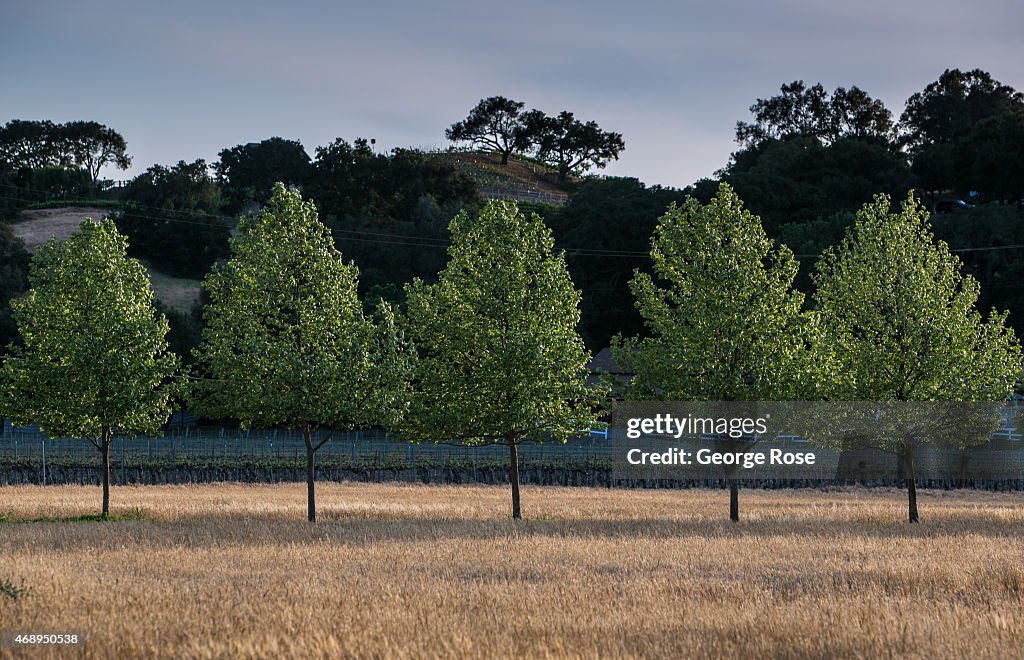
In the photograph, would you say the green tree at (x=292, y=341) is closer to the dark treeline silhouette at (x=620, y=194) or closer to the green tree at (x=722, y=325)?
the green tree at (x=722, y=325)

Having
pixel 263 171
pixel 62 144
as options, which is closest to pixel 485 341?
pixel 263 171

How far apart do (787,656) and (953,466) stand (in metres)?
45.1

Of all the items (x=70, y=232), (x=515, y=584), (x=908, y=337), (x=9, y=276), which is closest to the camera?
(x=515, y=584)

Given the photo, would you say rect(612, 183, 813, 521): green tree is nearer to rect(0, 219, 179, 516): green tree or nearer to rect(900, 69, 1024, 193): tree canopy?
rect(0, 219, 179, 516): green tree

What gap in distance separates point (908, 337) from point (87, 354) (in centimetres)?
2622

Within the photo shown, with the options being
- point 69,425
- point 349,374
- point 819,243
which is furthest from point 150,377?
point 819,243

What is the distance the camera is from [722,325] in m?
35.2

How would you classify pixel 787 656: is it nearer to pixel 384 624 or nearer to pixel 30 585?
pixel 384 624

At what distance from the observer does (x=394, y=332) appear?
36.4 metres

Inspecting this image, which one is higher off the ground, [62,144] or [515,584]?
[62,144]

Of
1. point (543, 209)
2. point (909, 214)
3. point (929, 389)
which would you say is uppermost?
point (543, 209)

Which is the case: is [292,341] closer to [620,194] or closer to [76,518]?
[76,518]

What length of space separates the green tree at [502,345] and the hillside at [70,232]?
6263 cm

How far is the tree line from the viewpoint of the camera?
34.7 meters
